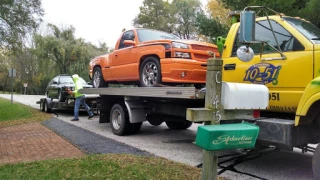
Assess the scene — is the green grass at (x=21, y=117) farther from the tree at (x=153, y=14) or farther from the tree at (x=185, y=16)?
the tree at (x=153, y=14)

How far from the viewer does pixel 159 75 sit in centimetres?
686

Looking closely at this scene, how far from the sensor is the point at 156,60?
6902 mm

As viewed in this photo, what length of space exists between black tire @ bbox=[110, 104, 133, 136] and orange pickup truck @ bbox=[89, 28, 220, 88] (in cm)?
79

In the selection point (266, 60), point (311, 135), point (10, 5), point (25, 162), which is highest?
point (10, 5)

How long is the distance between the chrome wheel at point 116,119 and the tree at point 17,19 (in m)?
7.55

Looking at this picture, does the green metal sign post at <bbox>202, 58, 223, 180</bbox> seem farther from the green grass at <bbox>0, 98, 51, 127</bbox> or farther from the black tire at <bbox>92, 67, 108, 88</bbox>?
the green grass at <bbox>0, 98, 51, 127</bbox>

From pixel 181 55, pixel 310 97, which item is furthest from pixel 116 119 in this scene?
pixel 310 97

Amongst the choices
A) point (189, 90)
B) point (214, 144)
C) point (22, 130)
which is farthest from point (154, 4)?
point (214, 144)

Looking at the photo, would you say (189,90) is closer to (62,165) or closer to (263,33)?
(263,33)

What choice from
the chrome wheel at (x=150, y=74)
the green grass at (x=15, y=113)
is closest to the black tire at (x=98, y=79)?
the chrome wheel at (x=150, y=74)

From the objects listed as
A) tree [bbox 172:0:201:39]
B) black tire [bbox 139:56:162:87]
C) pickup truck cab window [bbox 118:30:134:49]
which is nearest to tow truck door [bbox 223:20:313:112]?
black tire [bbox 139:56:162:87]

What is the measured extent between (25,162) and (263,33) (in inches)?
175

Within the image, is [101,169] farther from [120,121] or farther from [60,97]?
[60,97]

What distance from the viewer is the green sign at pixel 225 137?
7.80ft
